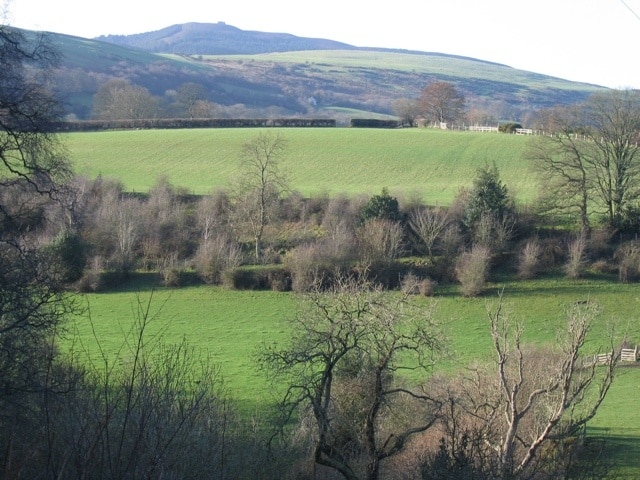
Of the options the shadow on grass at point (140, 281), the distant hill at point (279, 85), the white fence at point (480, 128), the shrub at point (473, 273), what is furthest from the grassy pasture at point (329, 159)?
the distant hill at point (279, 85)

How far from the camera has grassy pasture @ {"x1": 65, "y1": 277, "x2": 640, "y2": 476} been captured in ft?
93.7

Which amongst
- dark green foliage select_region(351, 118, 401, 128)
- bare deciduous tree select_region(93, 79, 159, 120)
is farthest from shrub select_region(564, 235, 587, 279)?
bare deciduous tree select_region(93, 79, 159, 120)

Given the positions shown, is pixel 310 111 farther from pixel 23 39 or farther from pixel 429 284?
pixel 23 39

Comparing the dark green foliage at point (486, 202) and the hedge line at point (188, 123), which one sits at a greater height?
Answer: the hedge line at point (188, 123)

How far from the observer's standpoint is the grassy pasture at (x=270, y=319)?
2855cm

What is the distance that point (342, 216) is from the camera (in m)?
44.9

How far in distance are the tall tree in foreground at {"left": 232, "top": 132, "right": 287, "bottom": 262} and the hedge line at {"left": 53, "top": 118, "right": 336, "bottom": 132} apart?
29685mm

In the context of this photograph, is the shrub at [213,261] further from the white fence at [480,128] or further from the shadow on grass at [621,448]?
the white fence at [480,128]

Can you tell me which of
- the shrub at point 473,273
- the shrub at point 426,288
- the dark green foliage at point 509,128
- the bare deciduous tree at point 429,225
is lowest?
the shrub at point 426,288

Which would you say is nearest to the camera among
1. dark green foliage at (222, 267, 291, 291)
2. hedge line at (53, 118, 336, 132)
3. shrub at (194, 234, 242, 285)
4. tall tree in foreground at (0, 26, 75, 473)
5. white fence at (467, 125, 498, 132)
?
tall tree in foreground at (0, 26, 75, 473)

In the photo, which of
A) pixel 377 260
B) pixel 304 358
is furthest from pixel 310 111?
pixel 304 358

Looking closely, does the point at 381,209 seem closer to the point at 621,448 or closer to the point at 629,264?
the point at 629,264

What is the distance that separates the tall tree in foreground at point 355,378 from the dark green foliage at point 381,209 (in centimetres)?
2527

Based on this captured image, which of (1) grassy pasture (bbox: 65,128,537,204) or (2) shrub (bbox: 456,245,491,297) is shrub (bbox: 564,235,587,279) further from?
(1) grassy pasture (bbox: 65,128,537,204)
